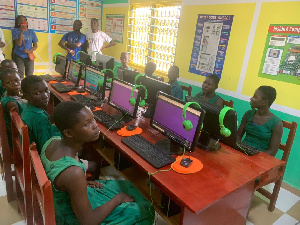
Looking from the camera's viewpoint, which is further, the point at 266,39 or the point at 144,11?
the point at 144,11

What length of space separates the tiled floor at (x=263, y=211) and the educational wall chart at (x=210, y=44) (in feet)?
6.11

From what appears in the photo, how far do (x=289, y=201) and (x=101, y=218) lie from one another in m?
2.22

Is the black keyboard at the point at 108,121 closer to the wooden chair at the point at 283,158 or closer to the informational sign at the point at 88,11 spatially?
the wooden chair at the point at 283,158

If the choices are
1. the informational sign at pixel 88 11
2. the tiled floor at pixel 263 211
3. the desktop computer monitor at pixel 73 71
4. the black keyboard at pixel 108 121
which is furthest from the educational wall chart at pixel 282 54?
the informational sign at pixel 88 11

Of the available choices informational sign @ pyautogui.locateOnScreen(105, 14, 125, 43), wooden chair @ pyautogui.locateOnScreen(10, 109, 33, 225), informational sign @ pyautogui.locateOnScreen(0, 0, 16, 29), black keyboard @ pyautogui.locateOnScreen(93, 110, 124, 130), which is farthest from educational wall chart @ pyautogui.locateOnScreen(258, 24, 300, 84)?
informational sign @ pyautogui.locateOnScreen(0, 0, 16, 29)

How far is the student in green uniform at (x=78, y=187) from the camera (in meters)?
1.11

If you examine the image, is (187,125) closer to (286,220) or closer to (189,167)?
(189,167)

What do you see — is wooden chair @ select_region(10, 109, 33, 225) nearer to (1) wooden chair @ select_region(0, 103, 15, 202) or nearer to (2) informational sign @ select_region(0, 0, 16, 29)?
(1) wooden chair @ select_region(0, 103, 15, 202)

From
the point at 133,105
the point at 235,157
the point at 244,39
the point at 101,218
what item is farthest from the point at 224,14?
the point at 101,218

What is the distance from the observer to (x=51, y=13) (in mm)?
5488

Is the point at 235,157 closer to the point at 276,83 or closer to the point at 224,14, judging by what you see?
the point at 276,83

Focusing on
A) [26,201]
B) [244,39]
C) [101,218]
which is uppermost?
[244,39]

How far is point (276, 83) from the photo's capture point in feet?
9.68

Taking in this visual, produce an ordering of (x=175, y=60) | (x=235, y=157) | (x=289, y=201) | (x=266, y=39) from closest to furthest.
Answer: (x=235, y=157), (x=289, y=201), (x=266, y=39), (x=175, y=60)
